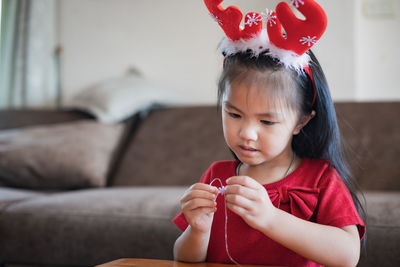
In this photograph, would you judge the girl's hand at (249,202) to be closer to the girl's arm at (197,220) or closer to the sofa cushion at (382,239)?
the girl's arm at (197,220)

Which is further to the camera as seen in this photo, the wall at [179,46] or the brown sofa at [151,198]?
the wall at [179,46]

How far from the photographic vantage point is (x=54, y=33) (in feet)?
9.29

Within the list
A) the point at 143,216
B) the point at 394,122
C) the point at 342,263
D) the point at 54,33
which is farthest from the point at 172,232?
the point at 54,33

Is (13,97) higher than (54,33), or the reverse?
(54,33)

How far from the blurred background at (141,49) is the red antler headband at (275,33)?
4.62 ft

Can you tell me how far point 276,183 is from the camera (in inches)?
36.0

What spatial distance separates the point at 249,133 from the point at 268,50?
17 cm

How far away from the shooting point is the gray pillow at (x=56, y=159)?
77.7 inches

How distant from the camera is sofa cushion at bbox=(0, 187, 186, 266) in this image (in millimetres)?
1335

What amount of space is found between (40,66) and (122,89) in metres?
0.82

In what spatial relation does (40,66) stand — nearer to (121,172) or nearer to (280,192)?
(121,172)

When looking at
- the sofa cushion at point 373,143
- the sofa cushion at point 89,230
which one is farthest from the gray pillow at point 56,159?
the sofa cushion at point 373,143

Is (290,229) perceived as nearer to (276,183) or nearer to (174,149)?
(276,183)

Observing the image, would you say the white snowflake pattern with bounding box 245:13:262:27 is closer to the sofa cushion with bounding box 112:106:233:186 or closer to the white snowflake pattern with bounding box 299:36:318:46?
the white snowflake pattern with bounding box 299:36:318:46
